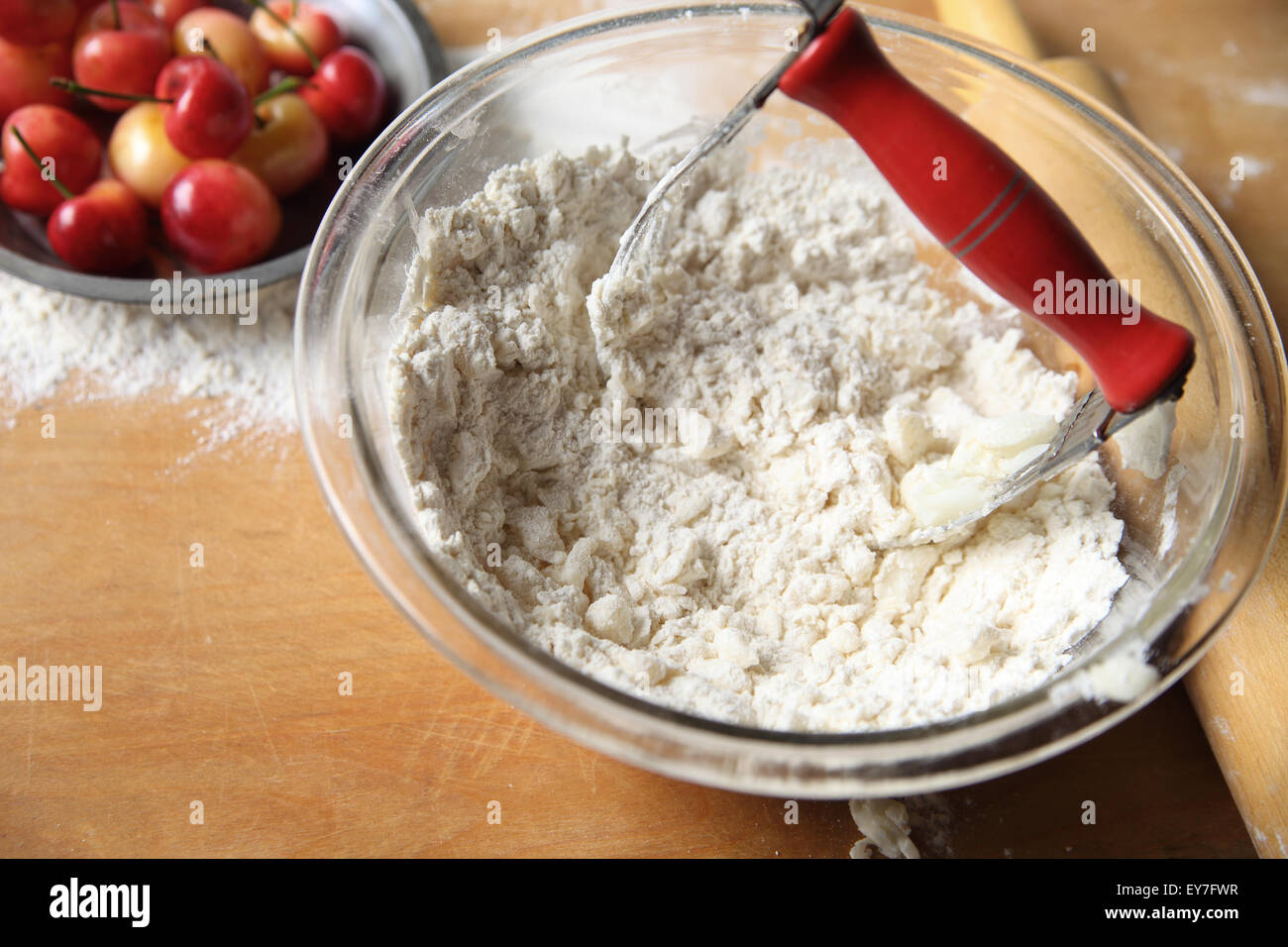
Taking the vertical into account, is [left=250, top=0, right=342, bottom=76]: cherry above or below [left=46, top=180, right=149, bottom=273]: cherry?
above

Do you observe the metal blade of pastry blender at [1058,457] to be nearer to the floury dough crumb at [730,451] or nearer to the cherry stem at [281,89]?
the floury dough crumb at [730,451]

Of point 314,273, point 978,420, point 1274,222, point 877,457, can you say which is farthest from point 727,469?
point 1274,222

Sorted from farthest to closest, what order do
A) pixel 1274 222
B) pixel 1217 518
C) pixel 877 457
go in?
pixel 1274 222
pixel 877 457
pixel 1217 518

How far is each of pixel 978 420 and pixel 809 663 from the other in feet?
0.98

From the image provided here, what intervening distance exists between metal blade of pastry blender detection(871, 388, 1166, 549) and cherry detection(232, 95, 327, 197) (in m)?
0.78

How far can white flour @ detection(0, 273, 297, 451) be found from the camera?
100 centimetres

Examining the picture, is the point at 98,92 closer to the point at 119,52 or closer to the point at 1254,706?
the point at 119,52

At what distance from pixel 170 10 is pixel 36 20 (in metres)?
0.15

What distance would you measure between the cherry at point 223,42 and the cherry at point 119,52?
0.09ft

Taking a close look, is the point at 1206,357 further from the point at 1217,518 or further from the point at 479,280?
the point at 479,280

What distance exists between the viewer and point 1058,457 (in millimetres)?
773

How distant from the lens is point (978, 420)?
0.90m

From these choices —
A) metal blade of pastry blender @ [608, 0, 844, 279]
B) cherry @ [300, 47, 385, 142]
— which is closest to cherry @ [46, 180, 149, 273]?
cherry @ [300, 47, 385, 142]

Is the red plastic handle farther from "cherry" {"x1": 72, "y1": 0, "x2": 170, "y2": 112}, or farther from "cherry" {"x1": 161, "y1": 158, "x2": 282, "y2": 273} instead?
"cherry" {"x1": 72, "y1": 0, "x2": 170, "y2": 112}
